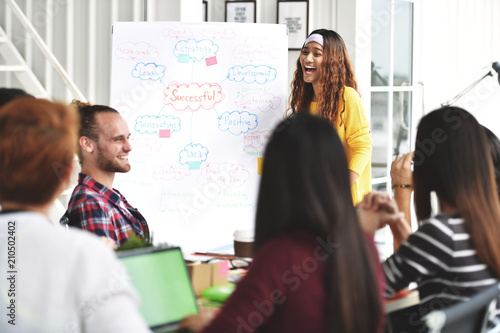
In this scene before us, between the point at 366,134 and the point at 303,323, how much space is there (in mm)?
2482

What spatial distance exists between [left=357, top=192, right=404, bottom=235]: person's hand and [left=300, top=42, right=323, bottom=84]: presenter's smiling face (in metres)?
1.87

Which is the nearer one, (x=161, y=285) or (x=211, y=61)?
(x=161, y=285)

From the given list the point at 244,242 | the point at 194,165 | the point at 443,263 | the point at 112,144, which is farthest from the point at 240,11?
the point at 443,263

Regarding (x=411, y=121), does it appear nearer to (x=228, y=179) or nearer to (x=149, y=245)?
(x=228, y=179)

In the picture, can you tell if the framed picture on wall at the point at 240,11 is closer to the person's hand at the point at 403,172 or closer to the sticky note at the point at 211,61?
the sticky note at the point at 211,61

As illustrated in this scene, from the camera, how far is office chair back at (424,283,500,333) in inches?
52.3

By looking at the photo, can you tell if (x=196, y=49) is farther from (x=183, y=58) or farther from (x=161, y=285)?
(x=161, y=285)

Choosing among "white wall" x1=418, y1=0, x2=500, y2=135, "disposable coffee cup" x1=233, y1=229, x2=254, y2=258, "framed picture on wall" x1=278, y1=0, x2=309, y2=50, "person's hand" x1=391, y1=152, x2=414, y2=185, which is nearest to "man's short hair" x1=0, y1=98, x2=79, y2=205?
"disposable coffee cup" x1=233, y1=229, x2=254, y2=258

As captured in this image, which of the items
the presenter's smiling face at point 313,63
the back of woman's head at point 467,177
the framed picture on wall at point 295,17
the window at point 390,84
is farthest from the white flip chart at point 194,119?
the back of woman's head at point 467,177

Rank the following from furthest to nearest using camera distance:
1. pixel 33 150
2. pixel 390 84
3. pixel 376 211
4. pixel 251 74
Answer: pixel 390 84 → pixel 251 74 → pixel 376 211 → pixel 33 150

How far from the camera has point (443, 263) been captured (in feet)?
5.73

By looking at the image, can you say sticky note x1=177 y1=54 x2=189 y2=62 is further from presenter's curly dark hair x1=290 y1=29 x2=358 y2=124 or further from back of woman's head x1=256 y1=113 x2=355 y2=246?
back of woman's head x1=256 y1=113 x2=355 y2=246

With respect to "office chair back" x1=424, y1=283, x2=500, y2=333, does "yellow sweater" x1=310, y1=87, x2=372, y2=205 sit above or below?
above

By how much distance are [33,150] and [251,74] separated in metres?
2.57
